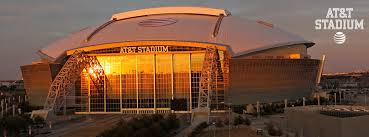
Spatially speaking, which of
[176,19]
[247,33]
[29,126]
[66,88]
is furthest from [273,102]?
[29,126]

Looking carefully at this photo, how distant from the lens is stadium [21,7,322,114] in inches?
2328

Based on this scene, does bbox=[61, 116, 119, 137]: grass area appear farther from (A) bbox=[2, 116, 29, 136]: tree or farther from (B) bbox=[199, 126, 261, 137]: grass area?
(B) bbox=[199, 126, 261, 137]: grass area

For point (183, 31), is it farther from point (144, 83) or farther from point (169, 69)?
point (144, 83)

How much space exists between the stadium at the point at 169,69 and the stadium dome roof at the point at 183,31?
153 mm

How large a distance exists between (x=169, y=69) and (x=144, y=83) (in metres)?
4.26

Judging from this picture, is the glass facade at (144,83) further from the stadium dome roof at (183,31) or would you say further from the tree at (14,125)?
the tree at (14,125)

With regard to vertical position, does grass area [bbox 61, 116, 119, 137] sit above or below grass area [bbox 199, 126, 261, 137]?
below

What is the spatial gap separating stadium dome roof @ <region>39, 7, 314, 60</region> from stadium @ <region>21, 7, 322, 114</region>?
0.50ft

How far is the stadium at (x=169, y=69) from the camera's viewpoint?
59.1m

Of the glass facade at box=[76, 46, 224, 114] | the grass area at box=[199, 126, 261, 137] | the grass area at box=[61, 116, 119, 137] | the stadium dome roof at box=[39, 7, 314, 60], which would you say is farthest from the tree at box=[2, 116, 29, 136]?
the stadium dome roof at box=[39, 7, 314, 60]

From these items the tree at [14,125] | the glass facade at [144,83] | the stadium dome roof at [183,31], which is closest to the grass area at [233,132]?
the tree at [14,125]

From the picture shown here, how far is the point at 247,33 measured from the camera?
64000 millimetres

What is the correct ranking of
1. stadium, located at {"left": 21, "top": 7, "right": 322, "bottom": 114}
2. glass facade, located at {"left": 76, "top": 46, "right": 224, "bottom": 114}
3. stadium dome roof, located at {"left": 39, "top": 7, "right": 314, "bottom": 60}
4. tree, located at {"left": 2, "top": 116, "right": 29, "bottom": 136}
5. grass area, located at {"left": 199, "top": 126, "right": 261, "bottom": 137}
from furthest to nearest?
glass facade, located at {"left": 76, "top": 46, "right": 224, "bottom": 114}
stadium dome roof, located at {"left": 39, "top": 7, "right": 314, "bottom": 60}
stadium, located at {"left": 21, "top": 7, "right": 322, "bottom": 114}
tree, located at {"left": 2, "top": 116, "right": 29, "bottom": 136}
grass area, located at {"left": 199, "top": 126, "right": 261, "bottom": 137}

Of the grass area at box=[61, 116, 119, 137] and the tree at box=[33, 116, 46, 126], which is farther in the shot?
the tree at box=[33, 116, 46, 126]
